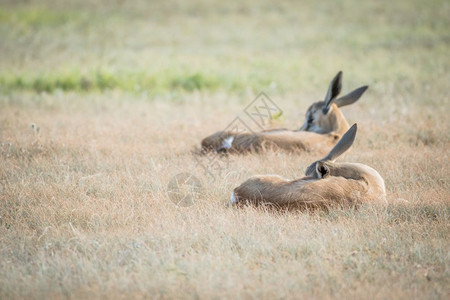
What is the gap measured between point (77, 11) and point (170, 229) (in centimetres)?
2484

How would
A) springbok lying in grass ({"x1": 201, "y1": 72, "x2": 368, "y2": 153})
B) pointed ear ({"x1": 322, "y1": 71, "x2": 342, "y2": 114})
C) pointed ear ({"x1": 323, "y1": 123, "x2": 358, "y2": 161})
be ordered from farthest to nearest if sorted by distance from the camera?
pointed ear ({"x1": 322, "y1": 71, "x2": 342, "y2": 114}) < springbok lying in grass ({"x1": 201, "y1": 72, "x2": 368, "y2": 153}) < pointed ear ({"x1": 323, "y1": 123, "x2": 358, "y2": 161})

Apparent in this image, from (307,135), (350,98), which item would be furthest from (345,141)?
(350,98)

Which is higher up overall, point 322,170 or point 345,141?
point 345,141

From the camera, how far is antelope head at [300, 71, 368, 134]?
799 centimetres

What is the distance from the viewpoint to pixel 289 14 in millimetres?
27281

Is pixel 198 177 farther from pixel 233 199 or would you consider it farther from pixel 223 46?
pixel 223 46

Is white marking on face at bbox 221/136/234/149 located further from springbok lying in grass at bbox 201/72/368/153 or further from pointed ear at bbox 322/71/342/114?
pointed ear at bbox 322/71/342/114

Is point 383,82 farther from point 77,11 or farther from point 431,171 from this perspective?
point 77,11

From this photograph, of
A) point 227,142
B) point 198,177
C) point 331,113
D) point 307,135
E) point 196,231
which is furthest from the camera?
point 331,113

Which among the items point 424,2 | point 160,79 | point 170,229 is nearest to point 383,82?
point 160,79

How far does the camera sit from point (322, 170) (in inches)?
204

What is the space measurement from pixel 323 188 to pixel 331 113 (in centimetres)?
332

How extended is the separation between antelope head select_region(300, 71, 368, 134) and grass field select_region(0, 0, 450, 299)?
556 mm

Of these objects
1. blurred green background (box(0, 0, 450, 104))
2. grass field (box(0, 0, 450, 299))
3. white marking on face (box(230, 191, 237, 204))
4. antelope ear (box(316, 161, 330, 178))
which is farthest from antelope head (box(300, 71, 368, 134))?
blurred green background (box(0, 0, 450, 104))
